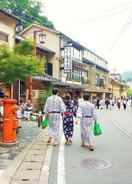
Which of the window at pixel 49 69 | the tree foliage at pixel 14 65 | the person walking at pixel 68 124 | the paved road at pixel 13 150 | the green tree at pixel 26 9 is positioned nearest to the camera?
the paved road at pixel 13 150

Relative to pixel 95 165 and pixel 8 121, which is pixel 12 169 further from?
pixel 8 121

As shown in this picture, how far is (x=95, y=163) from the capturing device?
8109 millimetres

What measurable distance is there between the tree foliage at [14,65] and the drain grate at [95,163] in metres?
5.02

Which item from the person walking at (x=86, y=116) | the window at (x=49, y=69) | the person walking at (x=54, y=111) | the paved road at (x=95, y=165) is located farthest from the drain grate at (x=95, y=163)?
the window at (x=49, y=69)

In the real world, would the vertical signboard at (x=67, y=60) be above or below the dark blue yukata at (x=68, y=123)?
above

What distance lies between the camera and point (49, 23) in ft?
170

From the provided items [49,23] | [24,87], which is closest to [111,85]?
[49,23]

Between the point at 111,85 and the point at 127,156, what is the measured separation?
75.3 metres

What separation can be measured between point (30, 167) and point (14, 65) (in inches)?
213

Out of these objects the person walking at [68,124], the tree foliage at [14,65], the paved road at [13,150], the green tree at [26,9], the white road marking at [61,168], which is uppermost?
the green tree at [26,9]

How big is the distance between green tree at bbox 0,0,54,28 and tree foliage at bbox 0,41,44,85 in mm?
32035

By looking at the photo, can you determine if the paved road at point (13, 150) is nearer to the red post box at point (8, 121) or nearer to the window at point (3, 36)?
the red post box at point (8, 121)

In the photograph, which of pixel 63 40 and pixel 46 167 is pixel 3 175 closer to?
pixel 46 167

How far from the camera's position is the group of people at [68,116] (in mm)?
10594
